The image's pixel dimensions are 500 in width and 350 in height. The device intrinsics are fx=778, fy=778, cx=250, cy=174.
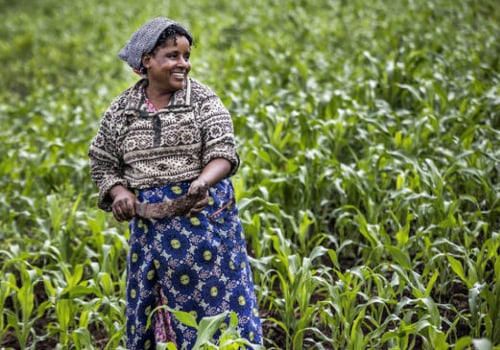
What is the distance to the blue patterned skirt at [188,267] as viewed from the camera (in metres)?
3.18

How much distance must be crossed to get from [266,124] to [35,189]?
1.90 m

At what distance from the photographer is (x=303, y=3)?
12.0 m

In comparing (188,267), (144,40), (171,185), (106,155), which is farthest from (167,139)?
(188,267)

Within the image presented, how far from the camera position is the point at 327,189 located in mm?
5219

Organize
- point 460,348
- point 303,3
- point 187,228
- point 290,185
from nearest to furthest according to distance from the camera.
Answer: point 460,348, point 187,228, point 290,185, point 303,3

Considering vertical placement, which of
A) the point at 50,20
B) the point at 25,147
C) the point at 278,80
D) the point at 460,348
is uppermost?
the point at 50,20

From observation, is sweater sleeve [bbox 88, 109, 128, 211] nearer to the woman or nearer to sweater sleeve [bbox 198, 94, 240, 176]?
the woman

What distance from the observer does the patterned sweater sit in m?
3.15

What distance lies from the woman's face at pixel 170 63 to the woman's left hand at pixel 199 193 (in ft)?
1.41

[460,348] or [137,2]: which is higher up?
[137,2]

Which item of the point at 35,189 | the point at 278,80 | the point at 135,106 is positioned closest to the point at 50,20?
the point at 278,80

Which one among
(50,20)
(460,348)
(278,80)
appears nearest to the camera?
(460,348)

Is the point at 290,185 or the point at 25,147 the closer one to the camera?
the point at 290,185

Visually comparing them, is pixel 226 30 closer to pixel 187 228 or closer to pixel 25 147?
pixel 25 147
